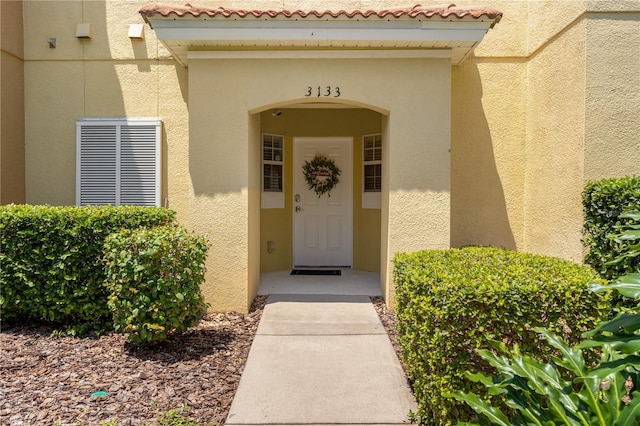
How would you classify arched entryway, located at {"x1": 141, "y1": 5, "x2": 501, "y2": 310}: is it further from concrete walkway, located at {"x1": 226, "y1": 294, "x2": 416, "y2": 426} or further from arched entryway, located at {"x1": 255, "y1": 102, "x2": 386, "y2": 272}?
arched entryway, located at {"x1": 255, "y1": 102, "x2": 386, "y2": 272}

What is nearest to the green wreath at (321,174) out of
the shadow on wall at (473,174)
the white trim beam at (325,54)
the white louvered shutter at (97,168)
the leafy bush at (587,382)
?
the shadow on wall at (473,174)

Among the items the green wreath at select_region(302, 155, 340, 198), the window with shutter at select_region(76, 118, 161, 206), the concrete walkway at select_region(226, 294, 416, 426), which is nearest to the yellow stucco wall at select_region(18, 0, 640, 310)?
the window with shutter at select_region(76, 118, 161, 206)

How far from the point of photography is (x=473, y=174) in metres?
6.98

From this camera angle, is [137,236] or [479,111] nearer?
[137,236]

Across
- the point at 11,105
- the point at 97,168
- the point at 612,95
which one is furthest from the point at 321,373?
the point at 11,105

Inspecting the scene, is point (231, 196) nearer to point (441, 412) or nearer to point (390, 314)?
point (390, 314)

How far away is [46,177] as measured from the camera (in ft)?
23.3

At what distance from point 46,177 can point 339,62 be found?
5.06 metres

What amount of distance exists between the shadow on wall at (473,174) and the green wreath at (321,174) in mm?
2456

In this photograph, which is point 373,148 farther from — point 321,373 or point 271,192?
point 321,373

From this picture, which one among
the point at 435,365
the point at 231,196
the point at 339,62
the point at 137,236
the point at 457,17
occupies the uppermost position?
the point at 457,17

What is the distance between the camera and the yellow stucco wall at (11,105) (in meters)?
6.59

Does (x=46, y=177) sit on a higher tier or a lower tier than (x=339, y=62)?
A: lower

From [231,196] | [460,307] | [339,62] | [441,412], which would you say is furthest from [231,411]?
[339,62]
